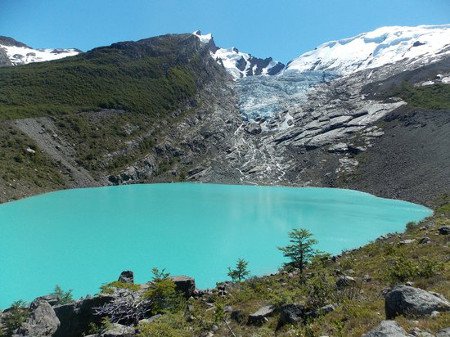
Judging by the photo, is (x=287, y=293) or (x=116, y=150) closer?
(x=287, y=293)

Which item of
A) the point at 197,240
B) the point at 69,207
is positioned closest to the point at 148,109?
the point at 69,207

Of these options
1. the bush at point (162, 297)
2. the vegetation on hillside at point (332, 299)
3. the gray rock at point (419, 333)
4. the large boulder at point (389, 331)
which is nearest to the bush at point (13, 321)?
the bush at point (162, 297)

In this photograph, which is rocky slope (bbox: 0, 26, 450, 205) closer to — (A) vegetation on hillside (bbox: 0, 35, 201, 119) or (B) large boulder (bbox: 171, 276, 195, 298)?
(A) vegetation on hillside (bbox: 0, 35, 201, 119)

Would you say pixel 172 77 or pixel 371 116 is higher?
pixel 172 77

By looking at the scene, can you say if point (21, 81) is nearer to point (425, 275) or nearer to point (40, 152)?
point (40, 152)

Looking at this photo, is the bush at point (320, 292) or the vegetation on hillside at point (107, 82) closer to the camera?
the bush at point (320, 292)

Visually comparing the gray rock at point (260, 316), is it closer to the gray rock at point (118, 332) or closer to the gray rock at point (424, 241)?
the gray rock at point (118, 332)
